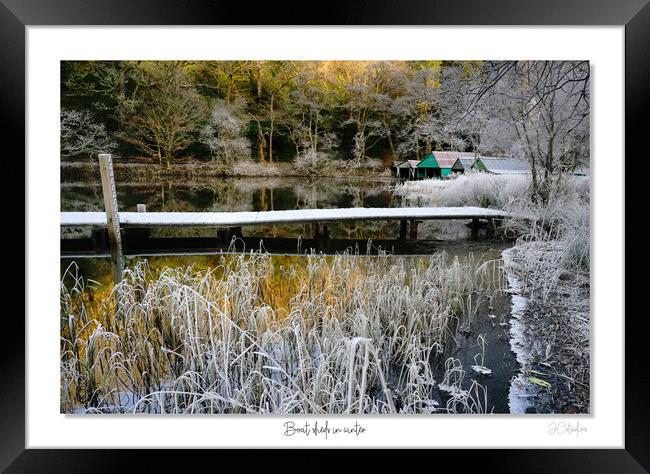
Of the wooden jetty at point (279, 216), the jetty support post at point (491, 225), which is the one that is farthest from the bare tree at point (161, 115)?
the jetty support post at point (491, 225)

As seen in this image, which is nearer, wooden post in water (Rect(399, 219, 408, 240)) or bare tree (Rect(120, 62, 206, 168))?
bare tree (Rect(120, 62, 206, 168))

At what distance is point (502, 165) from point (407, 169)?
487mm

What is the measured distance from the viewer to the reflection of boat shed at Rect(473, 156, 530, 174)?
221 cm

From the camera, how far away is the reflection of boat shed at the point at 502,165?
2207 millimetres

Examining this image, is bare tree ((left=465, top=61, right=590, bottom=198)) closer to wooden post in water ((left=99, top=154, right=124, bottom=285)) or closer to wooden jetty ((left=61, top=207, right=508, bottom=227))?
wooden jetty ((left=61, top=207, right=508, bottom=227))

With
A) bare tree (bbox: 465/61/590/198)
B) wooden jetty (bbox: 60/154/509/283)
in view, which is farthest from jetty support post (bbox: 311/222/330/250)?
bare tree (bbox: 465/61/590/198)

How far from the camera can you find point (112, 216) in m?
2.23

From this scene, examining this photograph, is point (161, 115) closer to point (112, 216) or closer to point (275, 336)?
point (112, 216)

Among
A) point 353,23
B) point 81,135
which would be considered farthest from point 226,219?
point 353,23

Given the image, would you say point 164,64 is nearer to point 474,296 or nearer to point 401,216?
point 401,216

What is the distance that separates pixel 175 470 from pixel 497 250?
1.95 metres

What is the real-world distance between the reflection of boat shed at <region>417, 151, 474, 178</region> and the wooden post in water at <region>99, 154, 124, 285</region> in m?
1.62

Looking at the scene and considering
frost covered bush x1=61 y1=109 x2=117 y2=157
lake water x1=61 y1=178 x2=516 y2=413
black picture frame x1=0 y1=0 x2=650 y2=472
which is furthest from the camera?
lake water x1=61 y1=178 x2=516 y2=413

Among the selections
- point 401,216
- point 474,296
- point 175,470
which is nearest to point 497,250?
point 474,296
